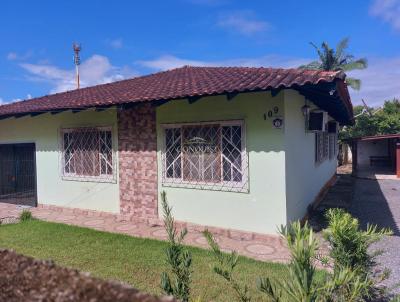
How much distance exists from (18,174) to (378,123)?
28.8 metres

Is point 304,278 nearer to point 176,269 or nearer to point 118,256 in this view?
point 176,269

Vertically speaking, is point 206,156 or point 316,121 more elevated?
point 316,121

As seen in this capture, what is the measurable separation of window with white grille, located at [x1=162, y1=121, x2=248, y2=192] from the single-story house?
2cm

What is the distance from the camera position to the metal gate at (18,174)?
1118 centimetres

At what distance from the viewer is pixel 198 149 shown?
7.59m

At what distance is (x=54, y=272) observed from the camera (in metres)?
1.75

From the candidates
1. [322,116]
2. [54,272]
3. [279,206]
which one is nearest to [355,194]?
[322,116]

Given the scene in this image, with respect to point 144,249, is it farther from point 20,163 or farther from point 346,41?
point 346,41

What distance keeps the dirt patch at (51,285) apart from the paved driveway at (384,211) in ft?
14.4

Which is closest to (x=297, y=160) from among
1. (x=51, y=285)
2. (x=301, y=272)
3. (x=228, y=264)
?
(x=228, y=264)

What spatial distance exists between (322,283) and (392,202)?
10768mm

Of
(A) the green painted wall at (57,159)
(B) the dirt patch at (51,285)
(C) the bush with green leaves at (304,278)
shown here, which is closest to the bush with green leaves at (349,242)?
(C) the bush with green leaves at (304,278)

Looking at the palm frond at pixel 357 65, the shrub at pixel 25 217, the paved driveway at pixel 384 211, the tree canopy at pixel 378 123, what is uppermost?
the palm frond at pixel 357 65

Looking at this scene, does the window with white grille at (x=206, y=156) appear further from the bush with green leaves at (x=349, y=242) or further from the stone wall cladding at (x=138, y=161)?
the bush with green leaves at (x=349, y=242)
